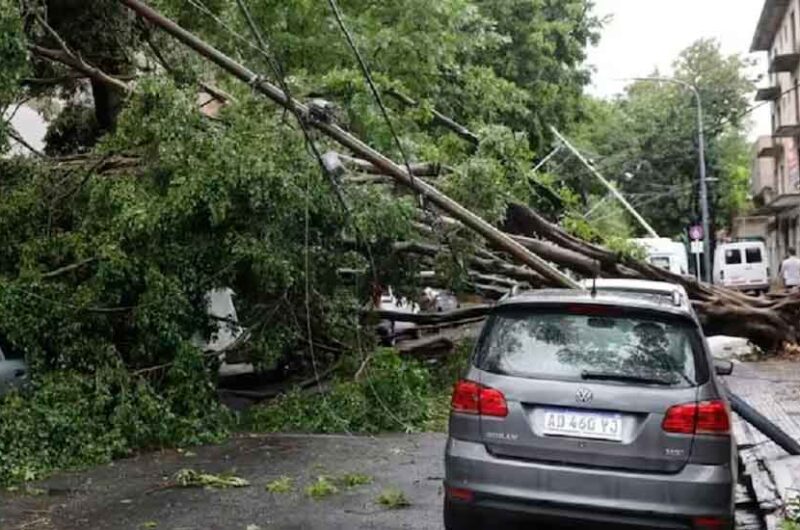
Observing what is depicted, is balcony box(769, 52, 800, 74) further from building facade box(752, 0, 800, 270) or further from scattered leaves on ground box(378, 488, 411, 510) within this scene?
scattered leaves on ground box(378, 488, 411, 510)

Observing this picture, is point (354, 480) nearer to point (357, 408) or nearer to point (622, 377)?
point (357, 408)

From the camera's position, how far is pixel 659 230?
2014 inches

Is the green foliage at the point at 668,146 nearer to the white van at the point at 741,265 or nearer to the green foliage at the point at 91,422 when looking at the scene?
the white van at the point at 741,265

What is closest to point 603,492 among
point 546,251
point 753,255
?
point 546,251

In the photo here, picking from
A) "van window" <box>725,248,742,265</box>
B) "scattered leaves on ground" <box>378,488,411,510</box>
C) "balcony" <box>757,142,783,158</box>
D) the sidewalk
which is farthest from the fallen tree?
"balcony" <box>757,142,783,158</box>

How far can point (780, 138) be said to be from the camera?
43.0 metres

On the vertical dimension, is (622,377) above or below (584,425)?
above

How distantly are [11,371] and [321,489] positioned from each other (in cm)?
468

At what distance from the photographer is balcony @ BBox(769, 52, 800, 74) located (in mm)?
39906

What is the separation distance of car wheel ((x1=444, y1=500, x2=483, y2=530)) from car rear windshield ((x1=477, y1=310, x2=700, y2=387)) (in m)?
0.83

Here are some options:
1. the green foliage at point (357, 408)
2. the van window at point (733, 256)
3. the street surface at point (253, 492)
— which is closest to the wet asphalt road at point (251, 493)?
the street surface at point (253, 492)

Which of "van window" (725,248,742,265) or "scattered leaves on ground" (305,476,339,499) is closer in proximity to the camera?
"scattered leaves on ground" (305,476,339,499)

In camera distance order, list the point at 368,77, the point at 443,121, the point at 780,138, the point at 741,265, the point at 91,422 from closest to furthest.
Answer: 1. the point at 91,422
2. the point at 368,77
3. the point at 443,121
4. the point at 741,265
5. the point at 780,138

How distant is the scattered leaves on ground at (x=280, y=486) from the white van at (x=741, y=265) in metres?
30.0
